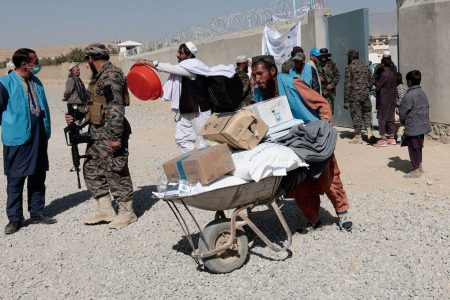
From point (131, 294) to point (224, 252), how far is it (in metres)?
0.77

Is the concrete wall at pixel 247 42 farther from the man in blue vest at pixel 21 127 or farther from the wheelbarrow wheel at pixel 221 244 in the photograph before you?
the wheelbarrow wheel at pixel 221 244

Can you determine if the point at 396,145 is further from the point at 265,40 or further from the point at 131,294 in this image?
the point at 131,294

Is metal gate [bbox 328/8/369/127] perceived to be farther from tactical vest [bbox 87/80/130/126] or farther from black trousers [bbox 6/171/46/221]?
black trousers [bbox 6/171/46/221]

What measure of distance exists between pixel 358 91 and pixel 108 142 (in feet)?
16.6

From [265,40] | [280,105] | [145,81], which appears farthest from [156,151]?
[280,105]

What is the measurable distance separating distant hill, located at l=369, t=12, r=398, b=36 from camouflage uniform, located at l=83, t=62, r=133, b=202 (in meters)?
54.2

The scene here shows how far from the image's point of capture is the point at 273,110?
3961mm

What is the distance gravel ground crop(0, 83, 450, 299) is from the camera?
3.44 meters

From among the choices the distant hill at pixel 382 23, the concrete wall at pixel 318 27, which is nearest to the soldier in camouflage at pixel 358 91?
the concrete wall at pixel 318 27

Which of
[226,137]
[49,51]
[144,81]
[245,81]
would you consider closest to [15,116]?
[144,81]

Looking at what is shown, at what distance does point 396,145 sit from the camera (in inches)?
325

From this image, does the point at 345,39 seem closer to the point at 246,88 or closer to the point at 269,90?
the point at 246,88

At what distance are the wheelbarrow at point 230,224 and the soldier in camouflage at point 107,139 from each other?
1434 mm

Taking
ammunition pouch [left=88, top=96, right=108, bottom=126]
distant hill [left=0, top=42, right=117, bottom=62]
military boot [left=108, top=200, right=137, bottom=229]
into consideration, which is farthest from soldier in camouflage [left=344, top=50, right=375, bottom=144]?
distant hill [left=0, top=42, right=117, bottom=62]
